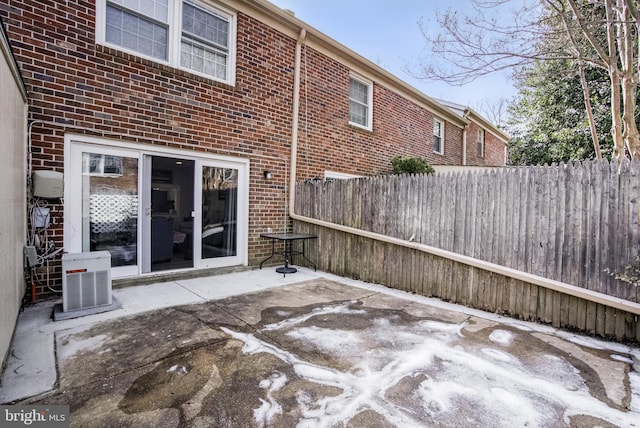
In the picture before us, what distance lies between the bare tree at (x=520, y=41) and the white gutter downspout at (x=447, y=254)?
2761mm

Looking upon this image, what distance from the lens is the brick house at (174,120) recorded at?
4102 millimetres

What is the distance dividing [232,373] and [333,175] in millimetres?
Answer: 5909

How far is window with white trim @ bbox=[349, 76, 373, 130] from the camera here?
8.31 meters

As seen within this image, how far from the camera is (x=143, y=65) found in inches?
188

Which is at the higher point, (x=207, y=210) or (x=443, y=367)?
(x=207, y=210)

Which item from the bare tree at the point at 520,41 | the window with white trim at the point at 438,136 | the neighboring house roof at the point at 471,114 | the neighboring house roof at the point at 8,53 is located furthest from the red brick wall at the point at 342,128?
the neighboring house roof at the point at 8,53

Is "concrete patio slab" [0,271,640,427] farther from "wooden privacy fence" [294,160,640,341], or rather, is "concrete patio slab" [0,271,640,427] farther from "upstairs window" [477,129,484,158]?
"upstairs window" [477,129,484,158]

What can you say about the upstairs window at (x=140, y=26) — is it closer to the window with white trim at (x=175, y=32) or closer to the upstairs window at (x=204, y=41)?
the window with white trim at (x=175, y=32)

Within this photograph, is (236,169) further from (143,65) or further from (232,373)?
(232,373)

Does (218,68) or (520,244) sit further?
(218,68)

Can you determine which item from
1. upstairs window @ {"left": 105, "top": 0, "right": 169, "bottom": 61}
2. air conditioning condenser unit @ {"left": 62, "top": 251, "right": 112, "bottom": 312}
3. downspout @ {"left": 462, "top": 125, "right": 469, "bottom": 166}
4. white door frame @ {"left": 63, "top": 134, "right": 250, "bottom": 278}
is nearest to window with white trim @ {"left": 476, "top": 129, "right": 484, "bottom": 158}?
downspout @ {"left": 462, "top": 125, "right": 469, "bottom": 166}

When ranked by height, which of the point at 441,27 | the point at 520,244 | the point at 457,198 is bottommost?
Result: the point at 520,244

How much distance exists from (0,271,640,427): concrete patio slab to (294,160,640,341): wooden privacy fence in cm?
36

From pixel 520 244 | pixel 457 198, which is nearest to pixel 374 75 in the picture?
pixel 457 198
